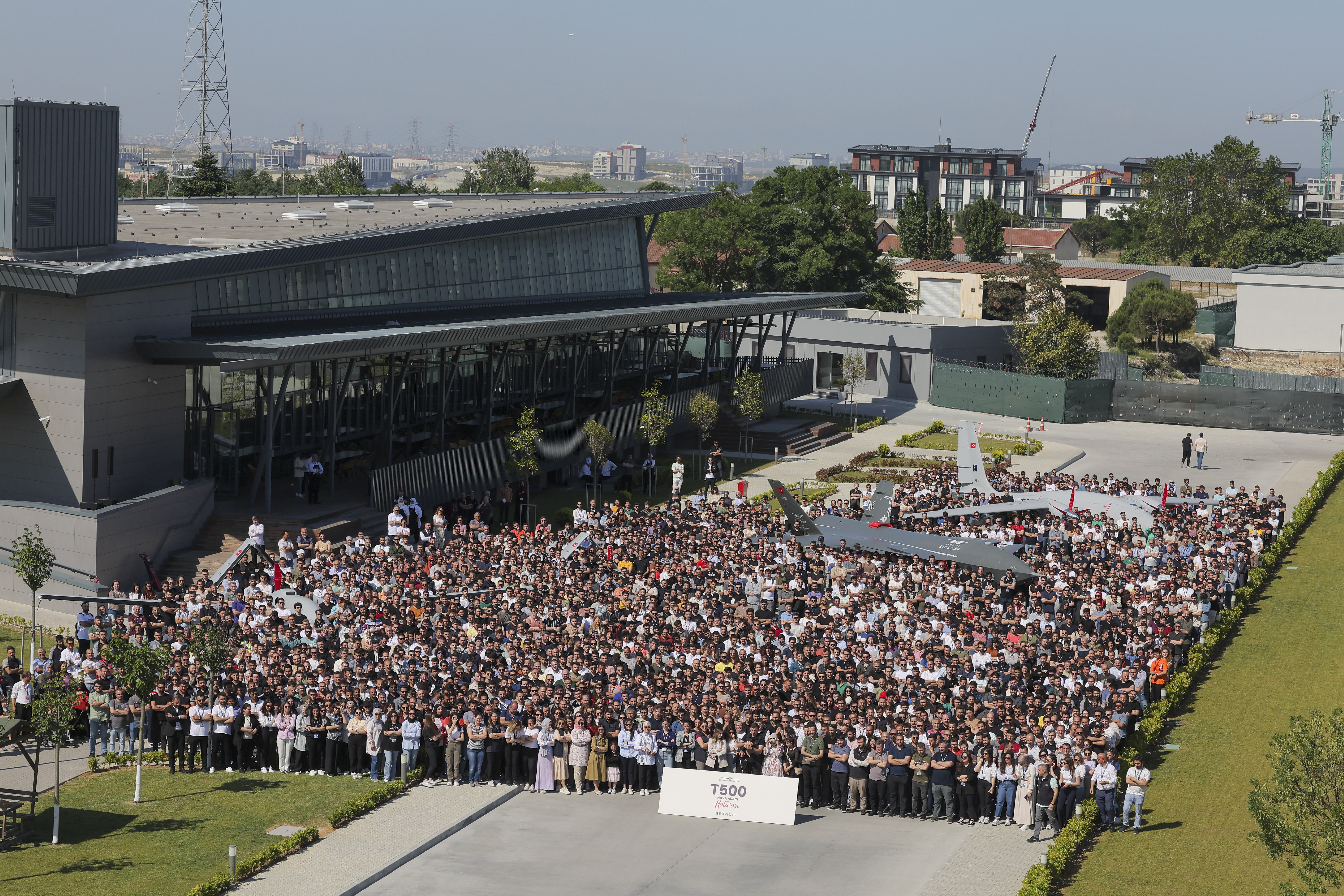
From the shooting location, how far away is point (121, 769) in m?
24.9

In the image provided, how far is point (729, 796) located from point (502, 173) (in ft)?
395

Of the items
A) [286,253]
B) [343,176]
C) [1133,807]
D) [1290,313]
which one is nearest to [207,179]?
[343,176]

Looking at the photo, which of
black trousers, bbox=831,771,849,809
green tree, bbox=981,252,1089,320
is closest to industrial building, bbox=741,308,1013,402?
green tree, bbox=981,252,1089,320

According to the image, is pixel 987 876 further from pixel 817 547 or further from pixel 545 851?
pixel 817 547

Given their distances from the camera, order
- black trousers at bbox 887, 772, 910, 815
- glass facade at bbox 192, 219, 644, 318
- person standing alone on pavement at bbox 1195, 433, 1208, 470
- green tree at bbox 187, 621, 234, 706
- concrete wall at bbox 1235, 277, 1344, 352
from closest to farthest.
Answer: black trousers at bbox 887, 772, 910, 815 → green tree at bbox 187, 621, 234, 706 → glass facade at bbox 192, 219, 644, 318 → person standing alone on pavement at bbox 1195, 433, 1208, 470 → concrete wall at bbox 1235, 277, 1344, 352

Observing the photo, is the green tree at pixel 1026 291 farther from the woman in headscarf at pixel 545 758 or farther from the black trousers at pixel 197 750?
the black trousers at pixel 197 750

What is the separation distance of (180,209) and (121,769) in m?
31.4

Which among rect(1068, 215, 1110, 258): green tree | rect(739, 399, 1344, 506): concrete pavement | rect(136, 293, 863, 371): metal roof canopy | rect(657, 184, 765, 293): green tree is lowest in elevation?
rect(739, 399, 1344, 506): concrete pavement

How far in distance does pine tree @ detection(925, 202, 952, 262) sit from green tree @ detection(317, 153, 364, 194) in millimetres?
46554

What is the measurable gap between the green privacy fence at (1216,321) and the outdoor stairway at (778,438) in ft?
115

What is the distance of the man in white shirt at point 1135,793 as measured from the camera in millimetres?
22625

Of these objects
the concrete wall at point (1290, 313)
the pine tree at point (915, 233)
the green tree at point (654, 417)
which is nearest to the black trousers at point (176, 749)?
the green tree at point (654, 417)

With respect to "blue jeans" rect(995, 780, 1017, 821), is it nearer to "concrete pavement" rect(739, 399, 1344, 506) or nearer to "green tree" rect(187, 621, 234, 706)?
"green tree" rect(187, 621, 234, 706)

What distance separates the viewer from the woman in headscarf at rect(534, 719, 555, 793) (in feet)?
78.0
